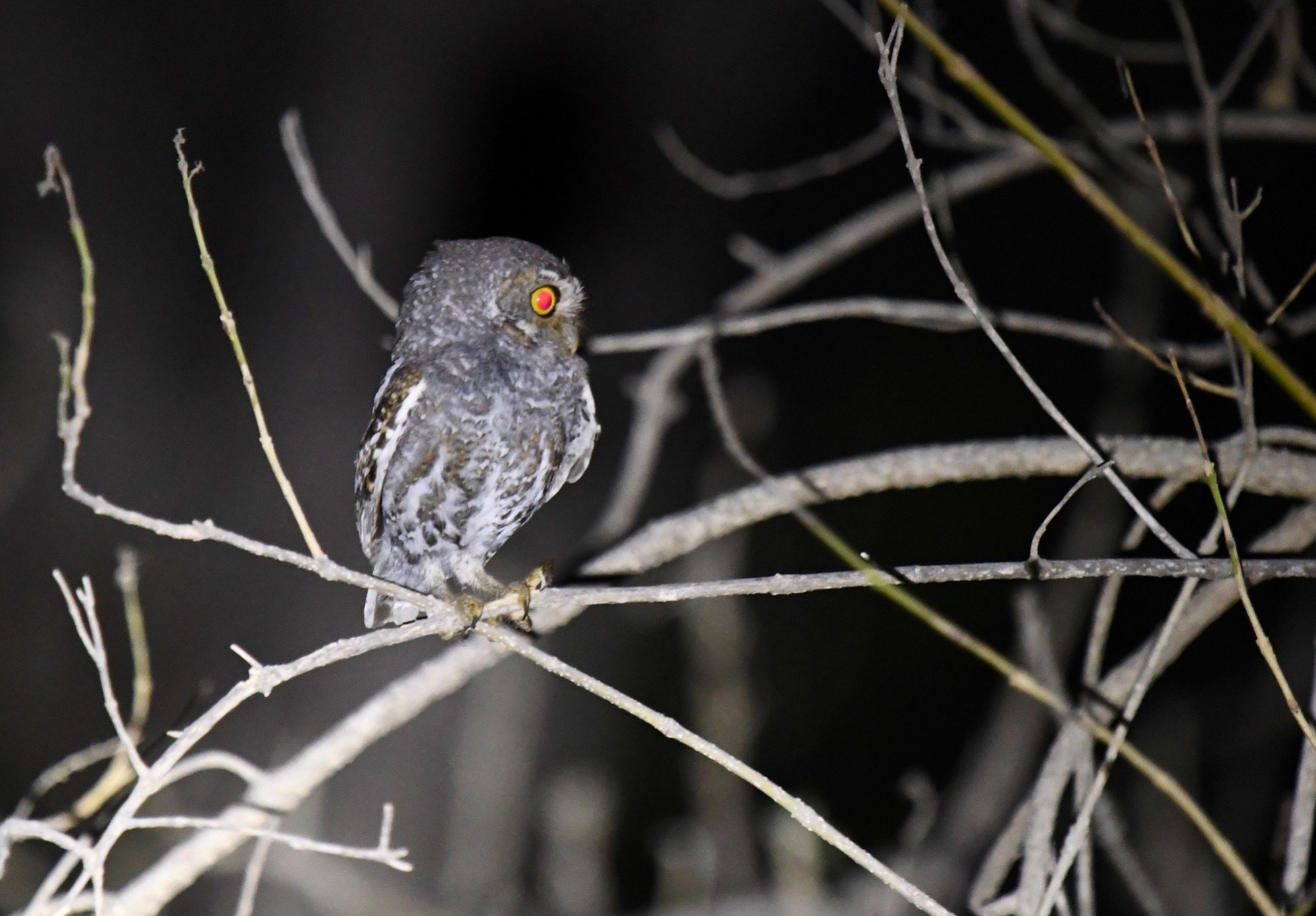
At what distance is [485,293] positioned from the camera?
8.41ft

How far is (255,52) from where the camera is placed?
216 inches

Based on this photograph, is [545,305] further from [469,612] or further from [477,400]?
[469,612]

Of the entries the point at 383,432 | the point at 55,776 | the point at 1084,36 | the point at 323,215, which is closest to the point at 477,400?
the point at 383,432

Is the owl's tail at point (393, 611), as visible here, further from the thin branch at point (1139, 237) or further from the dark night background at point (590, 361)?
the thin branch at point (1139, 237)

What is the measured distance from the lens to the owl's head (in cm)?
254

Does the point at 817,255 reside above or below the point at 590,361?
below

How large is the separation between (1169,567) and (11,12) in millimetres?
5712

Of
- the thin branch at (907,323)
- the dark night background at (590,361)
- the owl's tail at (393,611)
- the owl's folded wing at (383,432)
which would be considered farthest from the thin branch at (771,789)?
the dark night background at (590,361)

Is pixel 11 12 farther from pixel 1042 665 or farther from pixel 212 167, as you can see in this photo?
pixel 1042 665

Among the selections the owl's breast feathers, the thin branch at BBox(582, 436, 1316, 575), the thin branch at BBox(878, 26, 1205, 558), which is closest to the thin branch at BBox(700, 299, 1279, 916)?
the thin branch at BBox(878, 26, 1205, 558)

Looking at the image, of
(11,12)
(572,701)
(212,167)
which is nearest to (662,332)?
(212,167)

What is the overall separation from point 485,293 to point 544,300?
14cm

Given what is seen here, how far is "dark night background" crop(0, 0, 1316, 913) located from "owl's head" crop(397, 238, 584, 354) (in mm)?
2156

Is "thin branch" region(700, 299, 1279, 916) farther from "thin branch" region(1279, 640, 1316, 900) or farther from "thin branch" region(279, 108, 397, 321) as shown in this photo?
"thin branch" region(279, 108, 397, 321)
